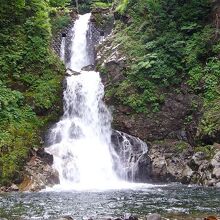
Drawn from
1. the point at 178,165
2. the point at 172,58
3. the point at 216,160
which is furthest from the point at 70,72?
the point at 216,160

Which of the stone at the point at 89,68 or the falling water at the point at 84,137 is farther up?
the stone at the point at 89,68

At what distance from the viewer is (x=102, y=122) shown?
1056 inches

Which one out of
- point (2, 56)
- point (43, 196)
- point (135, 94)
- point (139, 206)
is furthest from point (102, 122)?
point (139, 206)

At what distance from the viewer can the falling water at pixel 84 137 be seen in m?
23.3

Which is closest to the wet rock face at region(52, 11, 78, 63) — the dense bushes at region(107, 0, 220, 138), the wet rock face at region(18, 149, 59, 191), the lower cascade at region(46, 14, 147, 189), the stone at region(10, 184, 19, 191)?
the lower cascade at region(46, 14, 147, 189)

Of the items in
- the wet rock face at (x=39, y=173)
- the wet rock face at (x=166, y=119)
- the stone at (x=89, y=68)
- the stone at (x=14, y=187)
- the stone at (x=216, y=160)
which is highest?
the stone at (x=89, y=68)

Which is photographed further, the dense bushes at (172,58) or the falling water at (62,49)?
the falling water at (62,49)

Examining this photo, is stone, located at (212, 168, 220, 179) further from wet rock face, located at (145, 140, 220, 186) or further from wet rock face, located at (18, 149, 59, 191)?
wet rock face, located at (18, 149, 59, 191)

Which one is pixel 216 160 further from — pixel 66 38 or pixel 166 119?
pixel 66 38

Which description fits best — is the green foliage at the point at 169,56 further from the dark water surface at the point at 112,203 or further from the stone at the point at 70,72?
the dark water surface at the point at 112,203

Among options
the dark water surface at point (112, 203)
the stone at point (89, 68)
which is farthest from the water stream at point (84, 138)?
the dark water surface at point (112, 203)

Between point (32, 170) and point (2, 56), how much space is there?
29.3ft

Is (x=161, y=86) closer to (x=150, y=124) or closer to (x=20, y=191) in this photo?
(x=150, y=124)

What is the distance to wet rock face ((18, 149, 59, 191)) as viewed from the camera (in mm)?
21266
